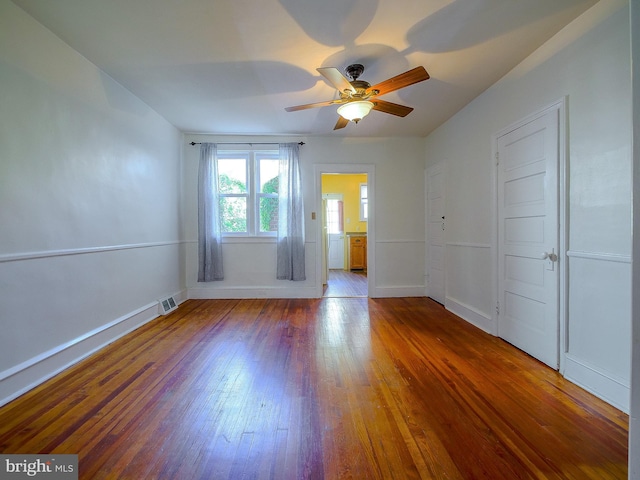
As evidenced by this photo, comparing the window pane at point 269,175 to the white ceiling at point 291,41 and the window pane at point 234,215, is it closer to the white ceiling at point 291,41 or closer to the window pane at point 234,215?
the window pane at point 234,215

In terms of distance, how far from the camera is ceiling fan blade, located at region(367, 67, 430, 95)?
192 centimetres

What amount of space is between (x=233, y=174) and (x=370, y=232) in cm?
232

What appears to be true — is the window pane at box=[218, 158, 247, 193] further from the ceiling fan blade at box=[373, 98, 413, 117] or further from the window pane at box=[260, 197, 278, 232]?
the ceiling fan blade at box=[373, 98, 413, 117]

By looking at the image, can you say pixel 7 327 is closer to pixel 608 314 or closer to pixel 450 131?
pixel 608 314

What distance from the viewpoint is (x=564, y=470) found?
1.21 m

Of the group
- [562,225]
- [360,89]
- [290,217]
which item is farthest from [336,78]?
[290,217]

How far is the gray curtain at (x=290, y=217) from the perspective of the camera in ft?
13.7

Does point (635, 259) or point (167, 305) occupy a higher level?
point (635, 259)

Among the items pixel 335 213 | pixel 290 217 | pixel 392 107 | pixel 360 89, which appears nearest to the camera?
pixel 360 89

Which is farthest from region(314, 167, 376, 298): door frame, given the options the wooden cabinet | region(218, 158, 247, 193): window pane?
the wooden cabinet

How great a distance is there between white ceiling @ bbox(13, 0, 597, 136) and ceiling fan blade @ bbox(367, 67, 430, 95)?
318 mm

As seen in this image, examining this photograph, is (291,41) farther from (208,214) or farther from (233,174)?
(208,214)

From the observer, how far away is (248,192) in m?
4.34

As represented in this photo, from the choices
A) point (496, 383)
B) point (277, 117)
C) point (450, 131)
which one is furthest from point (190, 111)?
point (496, 383)
